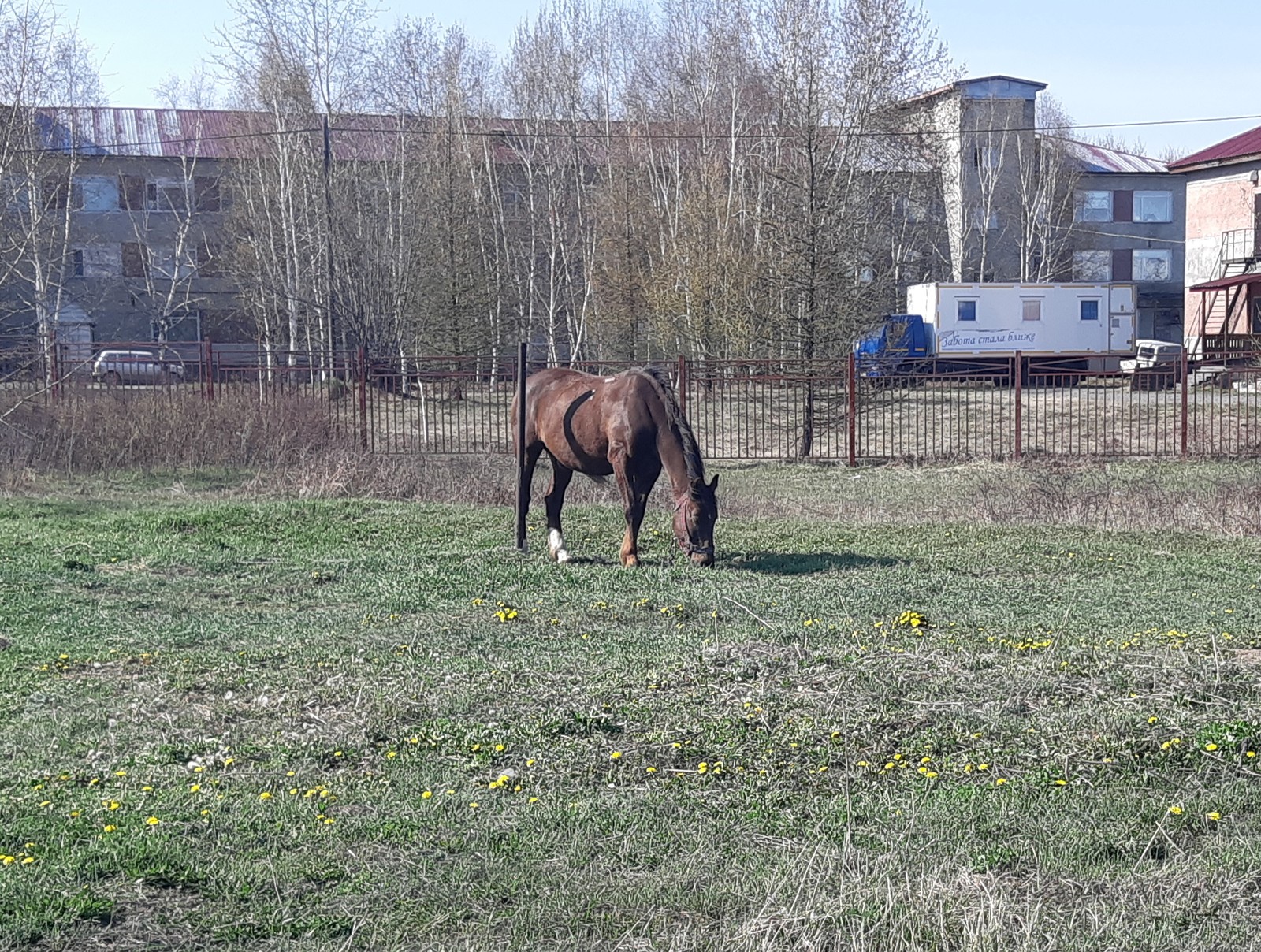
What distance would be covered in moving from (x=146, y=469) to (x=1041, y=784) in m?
17.7

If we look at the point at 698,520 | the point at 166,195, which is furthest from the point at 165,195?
the point at 698,520

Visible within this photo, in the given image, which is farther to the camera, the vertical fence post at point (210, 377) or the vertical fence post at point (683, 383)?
the vertical fence post at point (683, 383)

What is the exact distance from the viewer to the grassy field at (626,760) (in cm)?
426

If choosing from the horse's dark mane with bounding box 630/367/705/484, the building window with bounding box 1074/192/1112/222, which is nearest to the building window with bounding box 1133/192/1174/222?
the building window with bounding box 1074/192/1112/222

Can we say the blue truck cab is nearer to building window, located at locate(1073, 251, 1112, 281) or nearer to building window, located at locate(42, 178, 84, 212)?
building window, located at locate(1073, 251, 1112, 281)

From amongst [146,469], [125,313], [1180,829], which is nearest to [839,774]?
[1180,829]

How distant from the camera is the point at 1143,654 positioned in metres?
7.70

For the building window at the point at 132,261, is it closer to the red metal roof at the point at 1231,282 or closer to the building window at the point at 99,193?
the building window at the point at 99,193

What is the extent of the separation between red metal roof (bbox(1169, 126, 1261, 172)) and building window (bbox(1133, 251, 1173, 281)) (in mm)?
14188

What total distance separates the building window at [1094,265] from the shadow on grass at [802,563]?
5616cm

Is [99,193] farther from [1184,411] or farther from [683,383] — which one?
[1184,411]

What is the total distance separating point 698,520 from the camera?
11.9 m

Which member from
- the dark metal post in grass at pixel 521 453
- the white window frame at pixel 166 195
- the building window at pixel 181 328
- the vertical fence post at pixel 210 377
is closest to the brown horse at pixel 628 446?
the dark metal post in grass at pixel 521 453

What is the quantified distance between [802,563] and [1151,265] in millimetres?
61112
